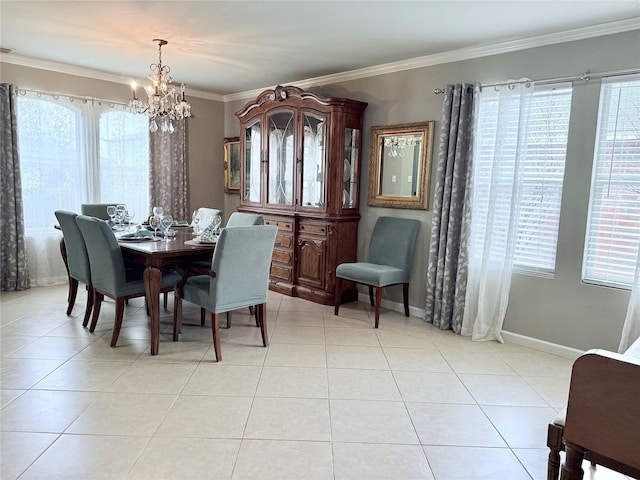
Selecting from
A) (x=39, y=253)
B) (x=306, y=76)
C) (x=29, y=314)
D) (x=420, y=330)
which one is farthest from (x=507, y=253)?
(x=39, y=253)

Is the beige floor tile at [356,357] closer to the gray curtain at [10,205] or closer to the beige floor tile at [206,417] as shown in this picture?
the beige floor tile at [206,417]

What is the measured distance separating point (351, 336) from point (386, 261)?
96 cm

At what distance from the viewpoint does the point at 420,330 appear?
12.6 feet

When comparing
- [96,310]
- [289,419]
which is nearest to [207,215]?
[96,310]

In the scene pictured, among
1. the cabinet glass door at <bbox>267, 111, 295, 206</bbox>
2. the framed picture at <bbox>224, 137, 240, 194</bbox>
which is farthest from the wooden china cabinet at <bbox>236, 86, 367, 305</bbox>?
the framed picture at <bbox>224, 137, 240, 194</bbox>

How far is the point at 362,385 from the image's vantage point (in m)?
2.76

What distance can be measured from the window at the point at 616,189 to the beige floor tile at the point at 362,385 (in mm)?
1725

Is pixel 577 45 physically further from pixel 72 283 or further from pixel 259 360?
pixel 72 283

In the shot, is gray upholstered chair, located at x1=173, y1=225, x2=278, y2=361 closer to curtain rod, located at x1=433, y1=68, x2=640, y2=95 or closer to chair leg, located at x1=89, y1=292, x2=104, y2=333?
chair leg, located at x1=89, y1=292, x2=104, y2=333

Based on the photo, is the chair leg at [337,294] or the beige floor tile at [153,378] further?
the chair leg at [337,294]

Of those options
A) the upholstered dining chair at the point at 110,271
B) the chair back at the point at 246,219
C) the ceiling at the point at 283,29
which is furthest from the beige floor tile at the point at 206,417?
the ceiling at the point at 283,29

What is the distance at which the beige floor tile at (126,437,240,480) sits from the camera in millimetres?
1859

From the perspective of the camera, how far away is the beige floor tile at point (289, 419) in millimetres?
2184

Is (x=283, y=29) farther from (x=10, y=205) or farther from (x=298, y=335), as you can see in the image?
(x=10, y=205)
